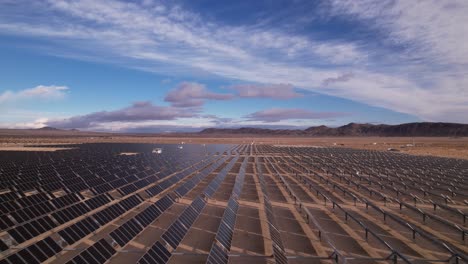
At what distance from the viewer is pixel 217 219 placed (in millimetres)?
16219

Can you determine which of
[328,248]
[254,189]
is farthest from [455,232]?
[254,189]

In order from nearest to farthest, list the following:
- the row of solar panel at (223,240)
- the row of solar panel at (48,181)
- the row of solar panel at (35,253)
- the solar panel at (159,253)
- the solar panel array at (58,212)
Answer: the row of solar panel at (35,253) < the solar panel at (159,253) < the row of solar panel at (223,240) < the solar panel array at (58,212) < the row of solar panel at (48,181)

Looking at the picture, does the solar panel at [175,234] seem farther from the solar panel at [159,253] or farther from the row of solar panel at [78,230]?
the row of solar panel at [78,230]

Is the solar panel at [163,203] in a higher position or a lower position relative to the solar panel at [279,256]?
higher

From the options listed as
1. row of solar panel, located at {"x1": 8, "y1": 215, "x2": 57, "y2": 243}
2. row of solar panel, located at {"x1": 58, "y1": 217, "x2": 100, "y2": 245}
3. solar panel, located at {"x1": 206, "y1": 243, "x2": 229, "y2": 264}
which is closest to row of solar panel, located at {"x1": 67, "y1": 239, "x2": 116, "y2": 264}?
row of solar panel, located at {"x1": 58, "y1": 217, "x2": 100, "y2": 245}

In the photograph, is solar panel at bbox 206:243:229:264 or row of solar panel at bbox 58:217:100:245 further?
row of solar panel at bbox 58:217:100:245

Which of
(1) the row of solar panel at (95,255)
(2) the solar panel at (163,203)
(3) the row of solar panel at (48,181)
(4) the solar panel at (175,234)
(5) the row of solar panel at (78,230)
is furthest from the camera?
(3) the row of solar panel at (48,181)

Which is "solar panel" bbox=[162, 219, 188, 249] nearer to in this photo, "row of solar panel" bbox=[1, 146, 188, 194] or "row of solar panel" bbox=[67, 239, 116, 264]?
"row of solar panel" bbox=[67, 239, 116, 264]

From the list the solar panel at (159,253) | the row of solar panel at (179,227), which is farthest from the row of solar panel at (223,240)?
the row of solar panel at (179,227)

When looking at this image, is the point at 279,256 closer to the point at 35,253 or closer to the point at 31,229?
the point at 35,253

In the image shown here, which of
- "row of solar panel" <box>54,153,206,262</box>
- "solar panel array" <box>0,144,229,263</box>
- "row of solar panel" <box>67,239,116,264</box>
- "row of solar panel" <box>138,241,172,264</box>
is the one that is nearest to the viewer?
"row of solar panel" <box>67,239,116,264</box>

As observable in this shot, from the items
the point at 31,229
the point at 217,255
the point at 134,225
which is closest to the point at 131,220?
the point at 134,225

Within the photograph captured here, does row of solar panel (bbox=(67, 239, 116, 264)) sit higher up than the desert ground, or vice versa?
row of solar panel (bbox=(67, 239, 116, 264))

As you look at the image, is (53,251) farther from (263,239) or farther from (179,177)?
(179,177)
